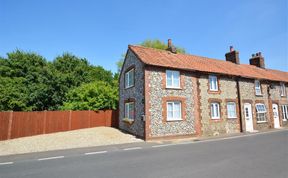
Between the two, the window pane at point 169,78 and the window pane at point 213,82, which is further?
the window pane at point 213,82

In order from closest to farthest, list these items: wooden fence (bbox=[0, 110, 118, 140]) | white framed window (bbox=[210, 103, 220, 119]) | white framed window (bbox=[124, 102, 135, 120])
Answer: wooden fence (bbox=[0, 110, 118, 140]) → white framed window (bbox=[124, 102, 135, 120]) → white framed window (bbox=[210, 103, 220, 119])

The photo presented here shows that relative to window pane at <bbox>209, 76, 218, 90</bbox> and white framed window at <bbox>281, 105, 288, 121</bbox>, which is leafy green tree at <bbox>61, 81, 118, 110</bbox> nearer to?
window pane at <bbox>209, 76, 218, 90</bbox>

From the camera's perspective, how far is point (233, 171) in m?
6.04

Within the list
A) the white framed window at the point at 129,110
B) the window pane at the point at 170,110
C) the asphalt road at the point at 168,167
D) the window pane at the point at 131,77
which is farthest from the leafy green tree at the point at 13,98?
the window pane at the point at 170,110

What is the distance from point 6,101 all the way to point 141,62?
20.0m

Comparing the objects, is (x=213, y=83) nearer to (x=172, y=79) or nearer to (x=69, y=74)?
(x=172, y=79)

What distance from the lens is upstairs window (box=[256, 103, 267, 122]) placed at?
2064 centimetres

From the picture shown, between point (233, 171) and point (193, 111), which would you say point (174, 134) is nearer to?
point (193, 111)

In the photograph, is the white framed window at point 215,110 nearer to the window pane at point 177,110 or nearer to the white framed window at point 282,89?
the window pane at point 177,110

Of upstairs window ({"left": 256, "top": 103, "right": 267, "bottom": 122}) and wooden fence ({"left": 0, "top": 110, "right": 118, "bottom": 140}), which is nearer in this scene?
wooden fence ({"left": 0, "top": 110, "right": 118, "bottom": 140})

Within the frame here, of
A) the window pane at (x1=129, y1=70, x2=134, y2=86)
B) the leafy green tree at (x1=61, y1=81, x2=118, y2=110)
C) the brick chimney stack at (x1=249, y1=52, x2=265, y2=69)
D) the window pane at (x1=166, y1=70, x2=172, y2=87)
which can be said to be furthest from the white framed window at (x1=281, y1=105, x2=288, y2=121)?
the leafy green tree at (x1=61, y1=81, x2=118, y2=110)

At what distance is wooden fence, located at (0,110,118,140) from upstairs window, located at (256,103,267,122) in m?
15.7

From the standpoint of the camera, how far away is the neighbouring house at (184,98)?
15.1 meters

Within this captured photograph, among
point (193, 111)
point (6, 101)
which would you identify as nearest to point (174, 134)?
point (193, 111)
